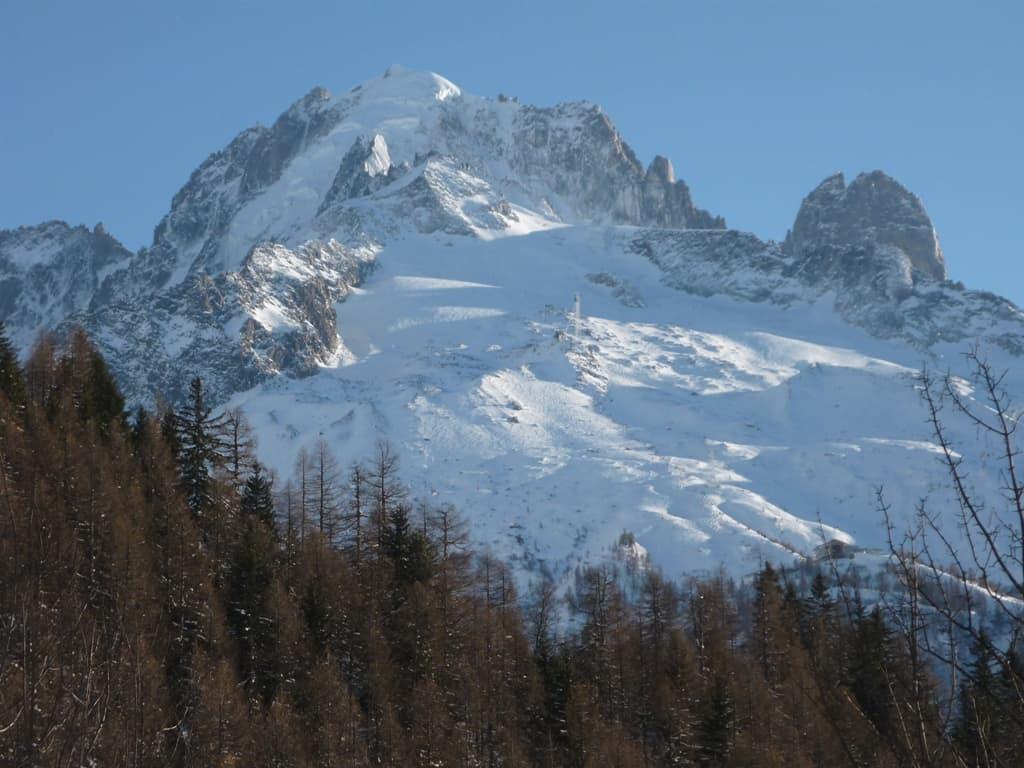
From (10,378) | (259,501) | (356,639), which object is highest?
(10,378)

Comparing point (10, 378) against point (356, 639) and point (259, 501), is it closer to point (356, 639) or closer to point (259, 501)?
point (259, 501)

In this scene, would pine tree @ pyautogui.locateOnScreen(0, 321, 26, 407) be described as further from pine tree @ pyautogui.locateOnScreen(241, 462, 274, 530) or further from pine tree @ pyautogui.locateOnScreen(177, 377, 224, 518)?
pine tree @ pyautogui.locateOnScreen(241, 462, 274, 530)

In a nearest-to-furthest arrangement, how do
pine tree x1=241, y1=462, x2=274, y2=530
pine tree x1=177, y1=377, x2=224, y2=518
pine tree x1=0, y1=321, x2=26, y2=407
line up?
pine tree x1=177, y1=377, x2=224, y2=518
pine tree x1=0, y1=321, x2=26, y2=407
pine tree x1=241, y1=462, x2=274, y2=530

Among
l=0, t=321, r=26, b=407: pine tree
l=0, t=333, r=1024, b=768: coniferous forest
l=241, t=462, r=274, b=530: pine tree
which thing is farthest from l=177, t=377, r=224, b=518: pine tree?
l=0, t=321, r=26, b=407: pine tree

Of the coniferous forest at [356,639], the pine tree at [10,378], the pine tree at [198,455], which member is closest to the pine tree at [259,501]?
the coniferous forest at [356,639]

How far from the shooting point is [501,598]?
200 ft

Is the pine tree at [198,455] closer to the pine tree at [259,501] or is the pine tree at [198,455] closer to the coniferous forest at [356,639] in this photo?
the coniferous forest at [356,639]

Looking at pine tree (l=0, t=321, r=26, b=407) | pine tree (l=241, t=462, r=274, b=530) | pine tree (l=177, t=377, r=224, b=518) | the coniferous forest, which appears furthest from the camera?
pine tree (l=241, t=462, r=274, b=530)

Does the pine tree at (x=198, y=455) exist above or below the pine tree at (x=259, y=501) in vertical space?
above

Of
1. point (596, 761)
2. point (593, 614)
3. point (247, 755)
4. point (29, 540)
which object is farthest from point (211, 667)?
point (29, 540)

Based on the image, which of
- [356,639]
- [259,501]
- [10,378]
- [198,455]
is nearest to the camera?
[356,639]

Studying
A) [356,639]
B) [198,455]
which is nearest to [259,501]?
[198,455]

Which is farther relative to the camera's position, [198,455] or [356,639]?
[198,455]

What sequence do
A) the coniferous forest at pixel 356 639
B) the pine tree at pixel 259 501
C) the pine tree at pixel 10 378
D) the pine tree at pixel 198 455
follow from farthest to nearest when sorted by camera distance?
the pine tree at pixel 259 501 → the pine tree at pixel 10 378 → the pine tree at pixel 198 455 → the coniferous forest at pixel 356 639
